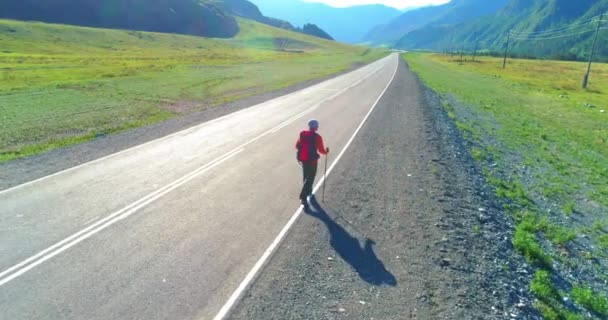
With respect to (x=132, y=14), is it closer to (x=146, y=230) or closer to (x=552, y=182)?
(x=552, y=182)

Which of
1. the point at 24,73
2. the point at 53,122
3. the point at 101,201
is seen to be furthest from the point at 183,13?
the point at 101,201

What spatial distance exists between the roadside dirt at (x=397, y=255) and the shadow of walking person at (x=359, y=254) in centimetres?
2

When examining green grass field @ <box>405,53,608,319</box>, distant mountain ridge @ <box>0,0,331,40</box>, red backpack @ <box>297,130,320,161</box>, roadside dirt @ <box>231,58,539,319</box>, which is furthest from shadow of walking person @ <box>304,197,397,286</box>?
distant mountain ridge @ <box>0,0,331,40</box>

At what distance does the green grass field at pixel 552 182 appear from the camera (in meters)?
8.10

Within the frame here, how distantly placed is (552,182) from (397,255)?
413 inches

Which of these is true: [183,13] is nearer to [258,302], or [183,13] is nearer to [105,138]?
[105,138]

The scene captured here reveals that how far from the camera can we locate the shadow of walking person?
287 inches

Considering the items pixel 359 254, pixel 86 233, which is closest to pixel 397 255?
pixel 359 254

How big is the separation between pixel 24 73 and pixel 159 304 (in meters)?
45.5

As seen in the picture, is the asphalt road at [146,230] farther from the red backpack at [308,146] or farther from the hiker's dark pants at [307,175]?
the red backpack at [308,146]

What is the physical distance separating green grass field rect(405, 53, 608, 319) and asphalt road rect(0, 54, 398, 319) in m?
5.63

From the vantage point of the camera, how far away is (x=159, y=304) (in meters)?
6.34

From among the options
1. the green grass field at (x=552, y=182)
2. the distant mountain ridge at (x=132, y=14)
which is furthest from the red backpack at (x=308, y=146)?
the distant mountain ridge at (x=132, y=14)

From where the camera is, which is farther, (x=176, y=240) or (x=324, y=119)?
(x=324, y=119)
